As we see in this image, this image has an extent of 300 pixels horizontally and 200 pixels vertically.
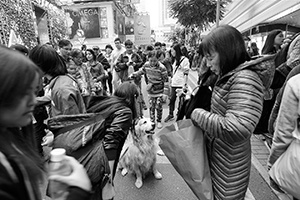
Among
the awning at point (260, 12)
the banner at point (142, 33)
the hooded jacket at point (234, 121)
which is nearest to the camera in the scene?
the hooded jacket at point (234, 121)

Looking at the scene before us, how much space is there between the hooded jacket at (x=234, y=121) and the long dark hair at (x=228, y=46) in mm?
69

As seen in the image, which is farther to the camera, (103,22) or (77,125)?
(103,22)

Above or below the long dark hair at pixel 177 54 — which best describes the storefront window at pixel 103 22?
above

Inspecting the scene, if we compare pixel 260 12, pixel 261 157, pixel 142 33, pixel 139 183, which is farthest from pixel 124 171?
pixel 142 33

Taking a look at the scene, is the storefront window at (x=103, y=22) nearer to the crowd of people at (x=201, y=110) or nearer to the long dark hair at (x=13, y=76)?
the crowd of people at (x=201, y=110)

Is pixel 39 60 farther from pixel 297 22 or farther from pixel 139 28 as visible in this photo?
pixel 139 28

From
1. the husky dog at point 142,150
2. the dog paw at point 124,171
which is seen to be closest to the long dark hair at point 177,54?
the husky dog at point 142,150

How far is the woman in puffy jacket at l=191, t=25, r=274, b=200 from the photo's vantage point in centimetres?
125

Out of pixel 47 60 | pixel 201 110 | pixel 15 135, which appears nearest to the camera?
pixel 15 135

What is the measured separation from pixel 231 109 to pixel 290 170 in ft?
1.84

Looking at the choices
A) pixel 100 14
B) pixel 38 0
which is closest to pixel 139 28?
pixel 100 14

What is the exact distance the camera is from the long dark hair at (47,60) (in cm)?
196

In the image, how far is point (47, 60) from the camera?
6.51ft

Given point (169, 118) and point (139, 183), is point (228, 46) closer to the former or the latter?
point (139, 183)
